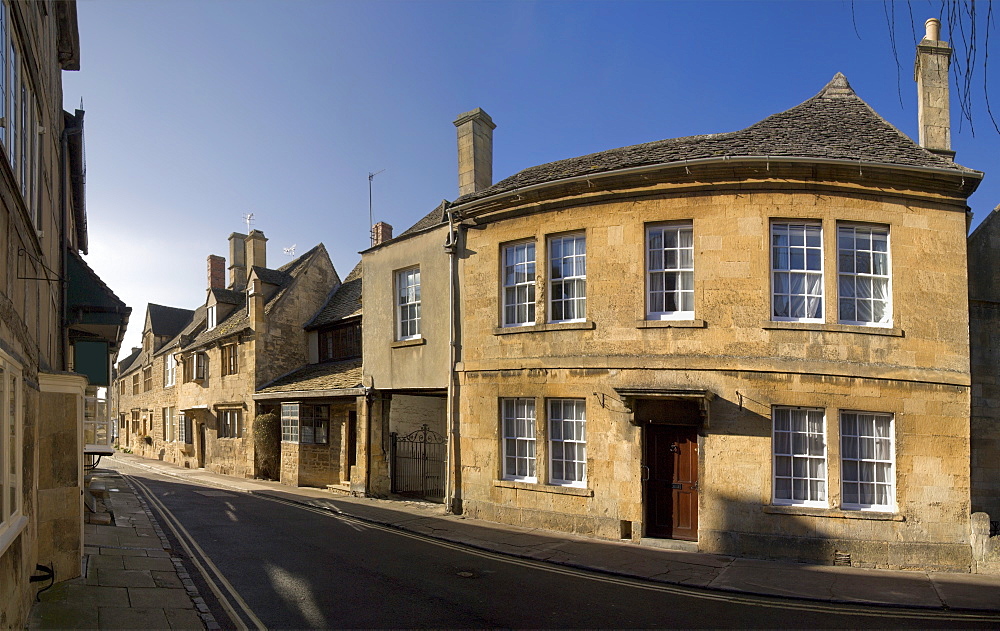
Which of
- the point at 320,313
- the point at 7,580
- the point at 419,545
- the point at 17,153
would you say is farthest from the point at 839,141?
the point at 320,313

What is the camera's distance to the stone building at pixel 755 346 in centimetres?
1141

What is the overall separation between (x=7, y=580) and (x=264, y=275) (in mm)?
22562

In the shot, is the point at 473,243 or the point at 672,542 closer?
the point at 672,542

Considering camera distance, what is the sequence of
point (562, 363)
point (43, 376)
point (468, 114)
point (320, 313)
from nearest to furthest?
point (43, 376)
point (562, 363)
point (468, 114)
point (320, 313)

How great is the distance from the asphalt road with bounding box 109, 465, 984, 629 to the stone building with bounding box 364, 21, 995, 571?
101 inches

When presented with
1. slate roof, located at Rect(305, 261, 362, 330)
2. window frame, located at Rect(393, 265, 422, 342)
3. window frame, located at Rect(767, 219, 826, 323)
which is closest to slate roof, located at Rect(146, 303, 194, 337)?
slate roof, located at Rect(305, 261, 362, 330)

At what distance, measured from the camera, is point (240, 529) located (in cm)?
1412

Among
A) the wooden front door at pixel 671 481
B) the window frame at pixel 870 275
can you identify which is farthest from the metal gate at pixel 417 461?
the window frame at pixel 870 275

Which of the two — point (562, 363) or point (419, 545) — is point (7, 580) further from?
point (562, 363)

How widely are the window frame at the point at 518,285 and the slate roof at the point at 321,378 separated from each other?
6.43 metres

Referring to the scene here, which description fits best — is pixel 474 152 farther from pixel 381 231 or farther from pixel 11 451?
pixel 11 451

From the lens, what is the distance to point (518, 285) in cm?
1477

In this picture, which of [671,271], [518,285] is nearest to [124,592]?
[518,285]

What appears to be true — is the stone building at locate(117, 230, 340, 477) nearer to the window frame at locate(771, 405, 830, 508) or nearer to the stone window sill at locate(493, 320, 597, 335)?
the stone window sill at locate(493, 320, 597, 335)
